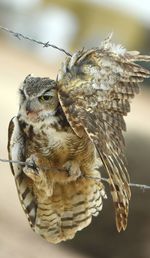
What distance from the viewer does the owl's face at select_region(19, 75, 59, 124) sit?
5867 mm

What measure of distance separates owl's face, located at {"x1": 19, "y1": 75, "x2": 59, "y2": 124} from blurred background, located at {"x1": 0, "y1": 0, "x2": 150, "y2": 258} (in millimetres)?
4583

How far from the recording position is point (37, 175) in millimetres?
5953

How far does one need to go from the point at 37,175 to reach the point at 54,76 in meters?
20.1

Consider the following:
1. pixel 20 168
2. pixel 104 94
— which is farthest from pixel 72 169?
pixel 104 94

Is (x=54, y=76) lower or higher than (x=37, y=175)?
lower

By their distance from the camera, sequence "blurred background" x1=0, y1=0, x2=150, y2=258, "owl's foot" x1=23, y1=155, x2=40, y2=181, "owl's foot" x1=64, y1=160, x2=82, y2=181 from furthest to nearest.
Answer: "blurred background" x1=0, y1=0, x2=150, y2=258
"owl's foot" x1=64, y1=160, x2=82, y2=181
"owl's foot" x1=23, y1=155, x2=40, y2=181

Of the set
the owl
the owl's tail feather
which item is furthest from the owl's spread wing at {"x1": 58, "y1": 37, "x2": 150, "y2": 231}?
the owl's tail feather

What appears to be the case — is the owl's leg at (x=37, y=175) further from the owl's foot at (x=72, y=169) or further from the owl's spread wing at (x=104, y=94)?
the owl's spread wing at (x=104, y=94)

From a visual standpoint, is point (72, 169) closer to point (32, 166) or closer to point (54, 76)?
point (32, 166)

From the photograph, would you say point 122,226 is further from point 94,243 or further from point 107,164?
point 94,243

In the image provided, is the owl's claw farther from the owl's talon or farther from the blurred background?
the blurred background

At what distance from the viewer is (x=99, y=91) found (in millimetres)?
5695

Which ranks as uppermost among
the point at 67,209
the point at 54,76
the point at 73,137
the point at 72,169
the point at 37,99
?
the point at 37,99

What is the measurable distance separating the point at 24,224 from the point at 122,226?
29.4 ft
